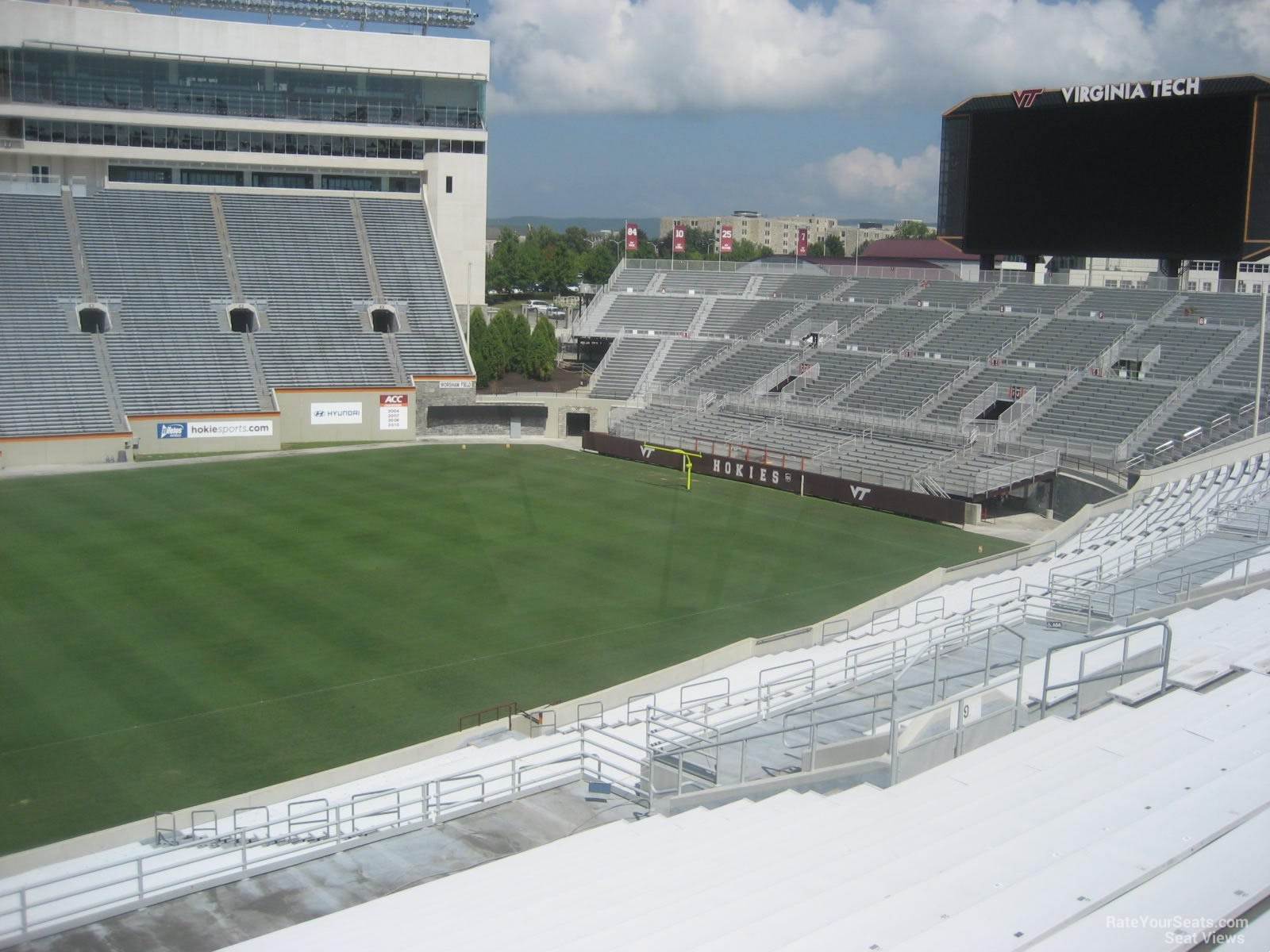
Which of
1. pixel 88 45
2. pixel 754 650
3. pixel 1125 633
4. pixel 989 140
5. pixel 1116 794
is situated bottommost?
pixel 754 650

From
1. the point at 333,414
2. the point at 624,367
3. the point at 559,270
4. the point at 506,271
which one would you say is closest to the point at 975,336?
the point at 624,367

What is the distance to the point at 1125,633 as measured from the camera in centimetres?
1034

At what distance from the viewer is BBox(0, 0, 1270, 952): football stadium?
9.00 m

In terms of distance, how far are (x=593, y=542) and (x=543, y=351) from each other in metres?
27.8

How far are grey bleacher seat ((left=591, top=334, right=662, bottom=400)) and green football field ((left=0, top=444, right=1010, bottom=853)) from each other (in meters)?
12.4

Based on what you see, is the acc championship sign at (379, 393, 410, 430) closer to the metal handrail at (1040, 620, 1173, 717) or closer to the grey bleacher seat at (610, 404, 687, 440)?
the grey bleacher seat at (610, 404, 687, 440)

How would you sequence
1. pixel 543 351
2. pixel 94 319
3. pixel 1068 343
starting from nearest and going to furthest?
pixel 1068 343
pixel 94 319
pixel 543 351

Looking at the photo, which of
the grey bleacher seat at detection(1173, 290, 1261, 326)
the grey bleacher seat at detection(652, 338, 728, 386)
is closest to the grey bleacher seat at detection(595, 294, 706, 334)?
the grey bleacher seat at detection(652, 338, 728, 386)

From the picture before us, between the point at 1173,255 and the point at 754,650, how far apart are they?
2780 centimetres

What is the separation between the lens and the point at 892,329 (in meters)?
49.6

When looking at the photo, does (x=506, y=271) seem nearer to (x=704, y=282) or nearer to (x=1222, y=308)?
(x=704, y=282)

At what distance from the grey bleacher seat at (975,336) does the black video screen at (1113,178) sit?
3119 millimetres

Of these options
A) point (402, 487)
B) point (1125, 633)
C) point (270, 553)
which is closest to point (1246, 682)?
point (1125, 633)

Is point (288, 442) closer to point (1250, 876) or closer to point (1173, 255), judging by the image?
point (1173, 255)
